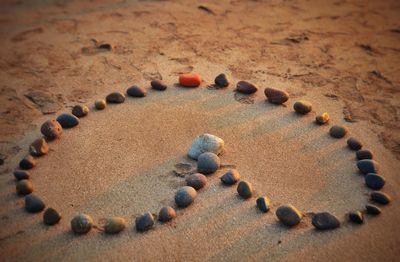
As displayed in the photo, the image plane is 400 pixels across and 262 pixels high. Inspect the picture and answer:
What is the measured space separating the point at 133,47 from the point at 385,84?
221cm

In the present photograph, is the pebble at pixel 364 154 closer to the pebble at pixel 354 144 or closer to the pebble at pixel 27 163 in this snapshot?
the pebble at pixel 354 144

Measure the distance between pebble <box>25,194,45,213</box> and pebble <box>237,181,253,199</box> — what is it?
1069mm

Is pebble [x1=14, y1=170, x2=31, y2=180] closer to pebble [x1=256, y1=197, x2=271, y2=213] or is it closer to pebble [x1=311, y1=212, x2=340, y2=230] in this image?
pebble [x1=256, y1=197, x2=271, y2=213]

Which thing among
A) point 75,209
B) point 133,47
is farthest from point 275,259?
point 133,47

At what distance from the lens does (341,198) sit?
91.7 inches

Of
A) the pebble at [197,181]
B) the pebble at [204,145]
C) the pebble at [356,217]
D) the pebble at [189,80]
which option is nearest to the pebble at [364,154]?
the pebble at [356,217]

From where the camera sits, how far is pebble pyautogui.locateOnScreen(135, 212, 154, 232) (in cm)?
213

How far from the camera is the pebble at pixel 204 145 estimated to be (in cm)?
258

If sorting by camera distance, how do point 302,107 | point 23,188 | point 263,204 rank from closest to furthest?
1. point 263,204
2. point 23,188
3. point 302,107

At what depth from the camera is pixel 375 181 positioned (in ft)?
7.75

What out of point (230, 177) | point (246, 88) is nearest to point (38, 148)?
point (230, 177)

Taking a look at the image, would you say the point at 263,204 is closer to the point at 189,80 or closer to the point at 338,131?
the point at 338,131

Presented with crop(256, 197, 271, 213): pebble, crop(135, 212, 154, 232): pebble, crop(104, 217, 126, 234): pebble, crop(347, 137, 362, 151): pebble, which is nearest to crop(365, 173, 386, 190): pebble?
crop(347, 137, 362, 151): pebble

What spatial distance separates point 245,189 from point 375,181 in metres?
0.74
